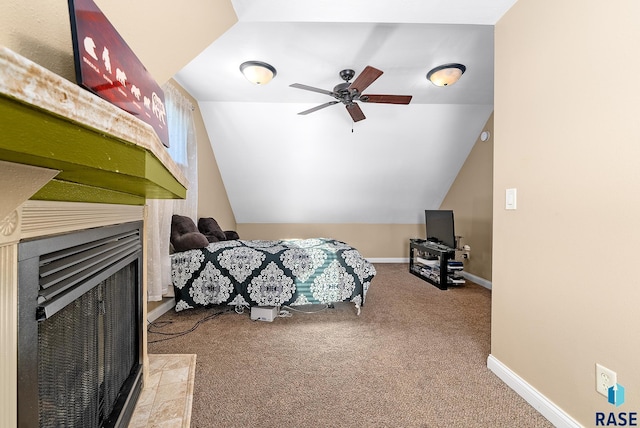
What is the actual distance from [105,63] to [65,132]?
1.56 feet

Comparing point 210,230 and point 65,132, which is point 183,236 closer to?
point 210,230

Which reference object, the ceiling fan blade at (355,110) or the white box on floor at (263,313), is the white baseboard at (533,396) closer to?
the white box on floor at (263,313)

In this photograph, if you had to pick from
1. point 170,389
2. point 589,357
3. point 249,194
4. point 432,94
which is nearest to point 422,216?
point 432,94

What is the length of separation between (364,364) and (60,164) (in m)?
2.06

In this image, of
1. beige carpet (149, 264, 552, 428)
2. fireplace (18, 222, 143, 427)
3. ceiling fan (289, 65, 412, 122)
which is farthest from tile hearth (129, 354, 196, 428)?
ceiling fan (289, 65, 412, 122)

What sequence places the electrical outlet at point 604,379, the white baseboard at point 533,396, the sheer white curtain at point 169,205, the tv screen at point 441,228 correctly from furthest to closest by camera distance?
1. the tv screen at point 441,228
2. the sheer white curtain at point 169,205
3. the white baseboard at point 533,396
4. the electrical outlet at point 604,379

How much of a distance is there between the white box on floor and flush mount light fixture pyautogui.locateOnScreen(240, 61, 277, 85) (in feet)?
7.30

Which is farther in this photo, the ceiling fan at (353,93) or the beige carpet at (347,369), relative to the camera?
the ceiling fan at (353,93)

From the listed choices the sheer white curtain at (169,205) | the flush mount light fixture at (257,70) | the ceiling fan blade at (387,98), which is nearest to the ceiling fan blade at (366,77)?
the ceiling fan blade at (387,98)

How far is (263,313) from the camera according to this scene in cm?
274

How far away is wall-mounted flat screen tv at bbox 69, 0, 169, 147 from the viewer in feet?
2.03

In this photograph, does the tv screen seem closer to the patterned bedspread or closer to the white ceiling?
the white ceiling

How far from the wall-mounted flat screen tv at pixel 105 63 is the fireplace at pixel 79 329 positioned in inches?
14.7

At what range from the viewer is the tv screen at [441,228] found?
411 centimetres
